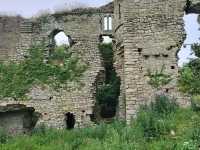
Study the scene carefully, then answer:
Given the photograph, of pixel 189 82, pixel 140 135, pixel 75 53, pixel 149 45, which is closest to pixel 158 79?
pixel 189 82

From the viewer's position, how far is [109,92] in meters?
22.8

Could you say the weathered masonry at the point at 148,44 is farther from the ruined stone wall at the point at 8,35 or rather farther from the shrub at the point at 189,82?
the ruined stone wall at the point at 8,35

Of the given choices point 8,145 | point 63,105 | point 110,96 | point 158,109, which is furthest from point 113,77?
point 8,145

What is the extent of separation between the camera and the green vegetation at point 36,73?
20609 mm

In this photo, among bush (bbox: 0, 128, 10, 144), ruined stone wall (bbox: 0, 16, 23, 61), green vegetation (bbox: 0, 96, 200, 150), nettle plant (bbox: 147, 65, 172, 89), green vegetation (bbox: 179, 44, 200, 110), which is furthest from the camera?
ruined stone wall (bbox: 0, 16, 23, 61)

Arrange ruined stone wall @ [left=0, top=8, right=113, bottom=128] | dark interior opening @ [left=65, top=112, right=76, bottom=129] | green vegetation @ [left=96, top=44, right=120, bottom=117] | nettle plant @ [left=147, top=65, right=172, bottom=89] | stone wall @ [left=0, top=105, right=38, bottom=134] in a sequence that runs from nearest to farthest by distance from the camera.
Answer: nettle plant @ [left=147, top=65, right=172, bottom=89] < ruined stone wall @ [left=0, top=8, right=113, bottom=128] < stone wall @ [left=0, top=105, right=38, bottom=134] < dark interior opening @ [left=65, top=112, right=76, bottom=129] < green vegetation @ [left=96, top=44, right=120, bottom=117]

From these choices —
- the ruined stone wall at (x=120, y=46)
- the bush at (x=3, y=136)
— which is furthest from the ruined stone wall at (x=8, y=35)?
the ruined stone wall at (x=120, y=46)

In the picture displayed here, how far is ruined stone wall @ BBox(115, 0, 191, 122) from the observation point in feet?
61.0

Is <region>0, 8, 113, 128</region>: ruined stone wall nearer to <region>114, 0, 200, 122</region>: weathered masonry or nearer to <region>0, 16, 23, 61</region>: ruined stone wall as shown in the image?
<region>0, 16, 23, 61</region>: ruined stone wall

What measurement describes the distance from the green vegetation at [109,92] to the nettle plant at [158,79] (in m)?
3.84

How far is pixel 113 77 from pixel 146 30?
4.67m

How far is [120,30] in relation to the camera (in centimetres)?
1973

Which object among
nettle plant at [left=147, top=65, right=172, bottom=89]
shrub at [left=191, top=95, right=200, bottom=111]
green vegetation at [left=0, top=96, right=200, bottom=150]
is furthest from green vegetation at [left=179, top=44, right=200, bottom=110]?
green vegetation at [left=0, top=96, right=200, bottom=150]

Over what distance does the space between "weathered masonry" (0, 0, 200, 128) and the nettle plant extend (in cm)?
12
